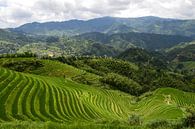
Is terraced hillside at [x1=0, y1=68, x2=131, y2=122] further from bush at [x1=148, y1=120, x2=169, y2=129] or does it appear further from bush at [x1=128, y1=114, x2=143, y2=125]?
bush at [x1=148, y1=120, x2=169, y2=129]

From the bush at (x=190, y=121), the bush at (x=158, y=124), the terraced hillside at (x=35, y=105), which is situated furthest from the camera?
the terraced hillside at (x=35, y=105)

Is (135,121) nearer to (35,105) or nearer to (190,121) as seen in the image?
(190,121)

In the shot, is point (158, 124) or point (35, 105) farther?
point (35, 105)

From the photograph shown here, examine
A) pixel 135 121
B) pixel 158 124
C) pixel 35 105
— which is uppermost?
pixel 158 124

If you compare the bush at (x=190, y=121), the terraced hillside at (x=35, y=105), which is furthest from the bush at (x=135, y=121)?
the terraced hillside at (x=35, y=105)

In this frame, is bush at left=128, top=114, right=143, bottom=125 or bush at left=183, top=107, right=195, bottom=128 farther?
bush at left=128, top=114, right=143, bottom=125

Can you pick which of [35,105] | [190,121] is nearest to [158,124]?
[190,121]

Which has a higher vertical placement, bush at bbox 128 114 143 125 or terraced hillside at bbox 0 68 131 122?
bush at bbox 128 114 143 125

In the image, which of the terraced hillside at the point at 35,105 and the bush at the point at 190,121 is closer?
the bush at the point at 190,121

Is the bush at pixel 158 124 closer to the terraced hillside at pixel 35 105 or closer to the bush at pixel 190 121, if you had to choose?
the bush at pixel 190 121

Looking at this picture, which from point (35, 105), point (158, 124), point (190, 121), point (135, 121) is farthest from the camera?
point (35, 105)

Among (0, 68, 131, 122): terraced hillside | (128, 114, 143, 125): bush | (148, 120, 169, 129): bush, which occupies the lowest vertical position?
(0, 68, 131, 122): terraced hillside

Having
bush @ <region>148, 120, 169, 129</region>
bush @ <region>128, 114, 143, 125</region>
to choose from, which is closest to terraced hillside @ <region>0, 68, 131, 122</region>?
bush @ <region>128, 114, 143, 125</region>

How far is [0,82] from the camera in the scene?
79.7 metres
